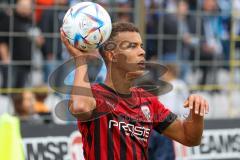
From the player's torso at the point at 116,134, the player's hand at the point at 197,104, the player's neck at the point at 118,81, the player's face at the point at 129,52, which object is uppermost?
the player's face at the point at 129,52

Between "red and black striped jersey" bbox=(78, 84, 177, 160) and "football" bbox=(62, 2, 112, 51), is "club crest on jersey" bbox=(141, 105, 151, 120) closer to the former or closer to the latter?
"red and black striped jersey" bbox=(78, 84, 177, 160)

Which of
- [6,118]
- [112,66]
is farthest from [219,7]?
[6,118]

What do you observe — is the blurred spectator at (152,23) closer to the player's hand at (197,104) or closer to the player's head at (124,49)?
the player's head at (124,49)

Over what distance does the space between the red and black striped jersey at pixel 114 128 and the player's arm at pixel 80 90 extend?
14cm

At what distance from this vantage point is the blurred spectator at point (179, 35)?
9.38m

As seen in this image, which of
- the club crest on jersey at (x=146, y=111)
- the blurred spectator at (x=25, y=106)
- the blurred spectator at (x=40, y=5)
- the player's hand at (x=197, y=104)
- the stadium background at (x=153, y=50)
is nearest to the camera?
the player's hand at (x=197, y=104)

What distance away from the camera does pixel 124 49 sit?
472 centimetres

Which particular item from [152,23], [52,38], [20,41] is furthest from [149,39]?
[20,41]

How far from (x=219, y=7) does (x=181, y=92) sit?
1.67 metres

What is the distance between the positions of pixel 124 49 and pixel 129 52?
0.05 meters

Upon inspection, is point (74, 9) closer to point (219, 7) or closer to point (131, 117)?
point (131, 117)

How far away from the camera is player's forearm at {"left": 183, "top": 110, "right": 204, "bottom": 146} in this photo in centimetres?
476

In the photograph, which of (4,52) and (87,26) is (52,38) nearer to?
(4,52)

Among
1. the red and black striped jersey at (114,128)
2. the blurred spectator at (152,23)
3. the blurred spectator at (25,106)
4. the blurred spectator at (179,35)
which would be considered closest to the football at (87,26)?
the red and black striped jersey at (114,128)
